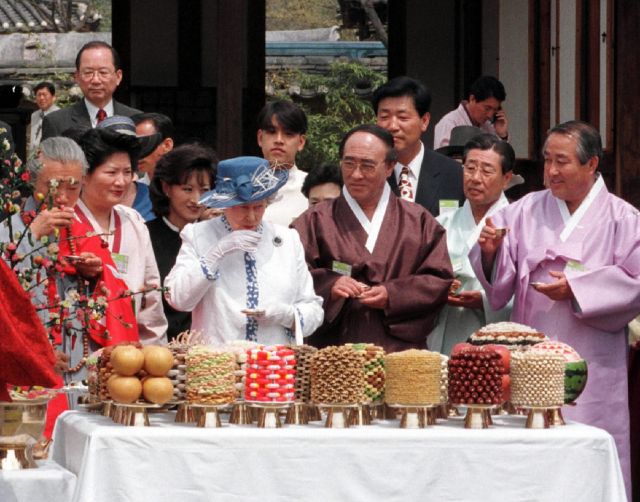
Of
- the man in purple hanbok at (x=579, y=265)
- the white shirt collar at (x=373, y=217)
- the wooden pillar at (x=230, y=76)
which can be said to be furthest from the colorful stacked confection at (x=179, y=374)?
the wooden pillar at (x=230, y=76)

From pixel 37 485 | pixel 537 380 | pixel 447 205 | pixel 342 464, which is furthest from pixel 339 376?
pixel 447 205

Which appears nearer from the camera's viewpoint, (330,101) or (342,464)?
(342,464)

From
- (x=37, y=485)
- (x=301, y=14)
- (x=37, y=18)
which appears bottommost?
(x=37, y=485)

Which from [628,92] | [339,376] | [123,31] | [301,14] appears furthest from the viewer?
[301,14]

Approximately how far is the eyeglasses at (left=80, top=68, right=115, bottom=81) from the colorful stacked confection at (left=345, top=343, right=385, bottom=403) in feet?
10.7

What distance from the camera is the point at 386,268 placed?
5.53 metres

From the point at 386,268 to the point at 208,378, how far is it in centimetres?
149

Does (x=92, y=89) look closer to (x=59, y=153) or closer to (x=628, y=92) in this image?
(x=59, y=153)

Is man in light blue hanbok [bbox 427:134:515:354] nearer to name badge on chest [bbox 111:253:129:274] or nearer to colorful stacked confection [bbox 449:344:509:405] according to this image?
name badge on chest [bbox 111:253:129:274]

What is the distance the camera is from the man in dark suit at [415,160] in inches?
251

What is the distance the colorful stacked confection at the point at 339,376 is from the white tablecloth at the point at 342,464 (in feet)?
0.33

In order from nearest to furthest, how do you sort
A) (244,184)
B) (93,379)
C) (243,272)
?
(93,379)
(244,184)
(243,272)

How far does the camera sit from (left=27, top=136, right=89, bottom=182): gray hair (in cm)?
519

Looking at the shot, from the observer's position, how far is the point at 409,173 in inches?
252
